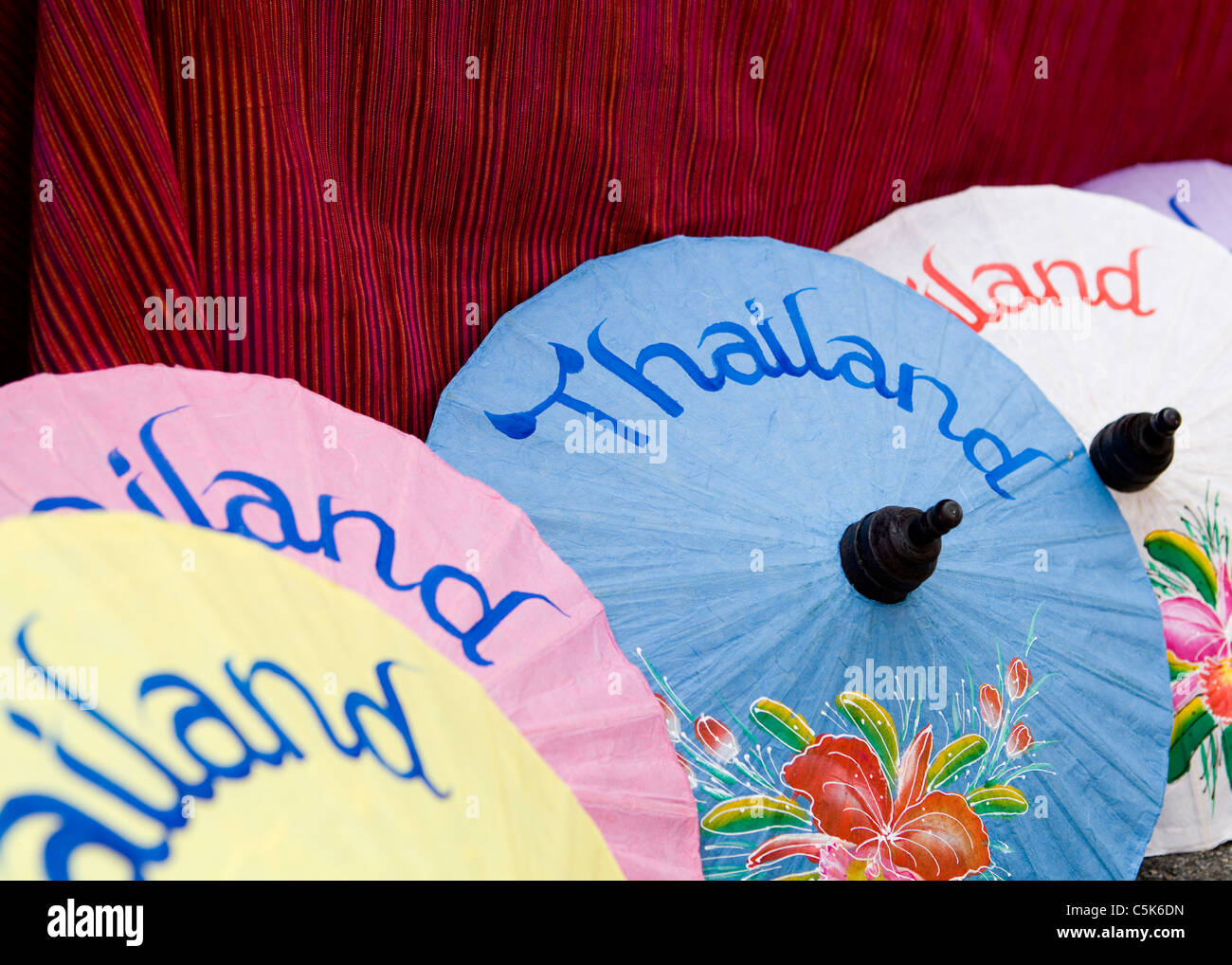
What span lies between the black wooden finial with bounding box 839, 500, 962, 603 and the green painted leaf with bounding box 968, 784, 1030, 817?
228mm

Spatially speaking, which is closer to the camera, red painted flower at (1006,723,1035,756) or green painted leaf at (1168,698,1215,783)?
red painted flower at (1006,723,1035,756)

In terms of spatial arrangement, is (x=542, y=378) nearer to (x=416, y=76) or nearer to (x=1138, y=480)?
(x=416, y=76)

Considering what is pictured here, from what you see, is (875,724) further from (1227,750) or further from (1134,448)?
(1227,750)

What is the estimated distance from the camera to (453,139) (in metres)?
1.22

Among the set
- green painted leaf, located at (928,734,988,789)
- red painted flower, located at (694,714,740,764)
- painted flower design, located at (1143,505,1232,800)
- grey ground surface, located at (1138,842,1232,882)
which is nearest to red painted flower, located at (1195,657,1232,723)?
painted flower design, located at (1143,505,1232,800)

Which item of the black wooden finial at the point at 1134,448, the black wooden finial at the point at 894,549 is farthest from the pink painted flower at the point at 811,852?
the black wooden finial at the point at 1134,448

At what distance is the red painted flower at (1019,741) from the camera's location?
3.73 ft

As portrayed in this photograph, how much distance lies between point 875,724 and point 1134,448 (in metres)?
0.48

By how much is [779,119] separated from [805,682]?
839 millimetres

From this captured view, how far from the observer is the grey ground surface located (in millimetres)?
1462

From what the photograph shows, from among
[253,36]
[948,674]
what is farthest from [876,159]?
[253,36]

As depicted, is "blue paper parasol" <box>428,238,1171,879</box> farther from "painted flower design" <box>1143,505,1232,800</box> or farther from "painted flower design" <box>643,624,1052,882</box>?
"painted flower design" <box>1143,505,1232,800</box>

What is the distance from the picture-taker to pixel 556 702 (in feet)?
2.90

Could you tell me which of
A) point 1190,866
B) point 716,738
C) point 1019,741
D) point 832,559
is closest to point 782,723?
point 716,738
